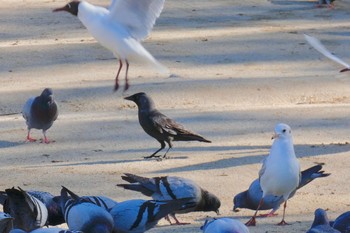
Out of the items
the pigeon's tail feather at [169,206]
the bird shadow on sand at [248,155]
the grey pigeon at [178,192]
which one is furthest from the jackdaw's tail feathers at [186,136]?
the pigeon's tail feather at [169,206]

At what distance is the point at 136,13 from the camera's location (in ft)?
35.8

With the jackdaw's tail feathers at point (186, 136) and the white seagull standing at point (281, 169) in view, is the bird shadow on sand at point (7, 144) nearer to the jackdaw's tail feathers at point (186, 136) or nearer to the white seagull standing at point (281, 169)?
the jackdaw's tail feathers at point (186, 136)

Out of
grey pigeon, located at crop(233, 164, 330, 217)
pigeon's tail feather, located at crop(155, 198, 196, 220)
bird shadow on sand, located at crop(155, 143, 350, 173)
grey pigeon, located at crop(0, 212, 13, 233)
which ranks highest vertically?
grey pigeon, located at crop(0, 212, 13, 233)

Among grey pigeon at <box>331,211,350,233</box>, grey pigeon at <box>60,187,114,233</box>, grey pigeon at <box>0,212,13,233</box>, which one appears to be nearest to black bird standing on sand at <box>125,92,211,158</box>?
grey pigeon at <box>331,211,350,233</box>

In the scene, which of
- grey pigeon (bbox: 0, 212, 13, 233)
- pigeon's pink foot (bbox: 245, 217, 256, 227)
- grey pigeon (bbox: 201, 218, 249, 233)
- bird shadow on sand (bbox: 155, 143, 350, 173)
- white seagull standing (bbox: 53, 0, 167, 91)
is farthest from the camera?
white seagull standing (bbox: 53, 0, 167, 91)

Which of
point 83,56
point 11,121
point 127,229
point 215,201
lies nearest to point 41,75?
point 83,56

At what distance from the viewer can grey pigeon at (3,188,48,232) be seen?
7.34m

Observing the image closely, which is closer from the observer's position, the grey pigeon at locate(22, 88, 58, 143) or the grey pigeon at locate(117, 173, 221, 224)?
the grey pigeon at locate(117, 173, 221, 224)

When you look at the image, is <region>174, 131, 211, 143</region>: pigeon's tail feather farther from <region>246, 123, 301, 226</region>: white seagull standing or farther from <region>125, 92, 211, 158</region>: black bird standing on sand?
<region>246, 123, 301, 226</region>: white seagull standing

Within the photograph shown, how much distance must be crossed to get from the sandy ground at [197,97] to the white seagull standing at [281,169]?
0.28 meters

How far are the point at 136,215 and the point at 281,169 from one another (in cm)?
141

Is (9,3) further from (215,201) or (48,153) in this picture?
(215,201)

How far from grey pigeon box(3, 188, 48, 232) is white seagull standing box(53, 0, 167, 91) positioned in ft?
11.5

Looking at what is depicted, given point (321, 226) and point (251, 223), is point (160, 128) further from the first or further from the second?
point (321, 226)
